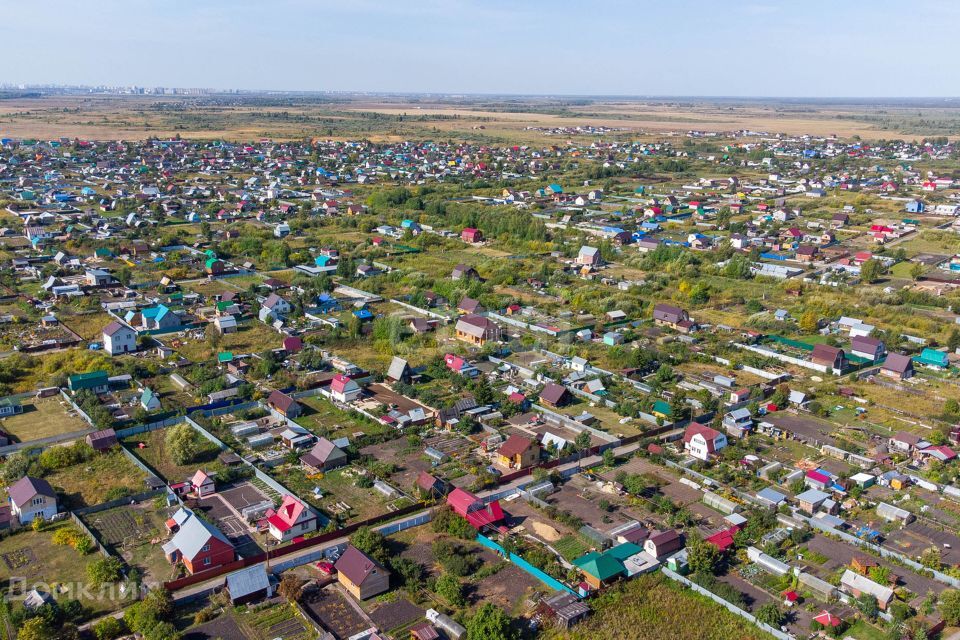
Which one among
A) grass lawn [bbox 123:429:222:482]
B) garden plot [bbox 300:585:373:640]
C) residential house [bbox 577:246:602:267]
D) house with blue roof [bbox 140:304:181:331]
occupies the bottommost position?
garden plot [bbox 300:585:373:640]

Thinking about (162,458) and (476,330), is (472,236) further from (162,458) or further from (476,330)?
(162,458)

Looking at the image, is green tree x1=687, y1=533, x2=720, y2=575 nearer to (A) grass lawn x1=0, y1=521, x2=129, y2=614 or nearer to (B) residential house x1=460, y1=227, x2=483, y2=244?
(A) grass lawn x1=0, y1=521, x2=129, y2=614

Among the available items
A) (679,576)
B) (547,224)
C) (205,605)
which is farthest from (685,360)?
(547,224)

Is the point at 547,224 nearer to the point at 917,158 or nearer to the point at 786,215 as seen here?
the point at 786,215

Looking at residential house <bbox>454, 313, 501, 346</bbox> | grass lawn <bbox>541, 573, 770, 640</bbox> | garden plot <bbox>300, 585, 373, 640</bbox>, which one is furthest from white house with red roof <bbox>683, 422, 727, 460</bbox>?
garden plot <bbox>300, 585, 373, 640</bbox>

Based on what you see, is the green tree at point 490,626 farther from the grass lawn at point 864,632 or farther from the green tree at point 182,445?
the green tree at point 182,445

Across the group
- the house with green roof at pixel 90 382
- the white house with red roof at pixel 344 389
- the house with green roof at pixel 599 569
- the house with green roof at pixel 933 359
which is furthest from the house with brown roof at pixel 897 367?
the house with green roof at pixel 90 382

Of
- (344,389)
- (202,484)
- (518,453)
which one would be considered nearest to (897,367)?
(518,453)
